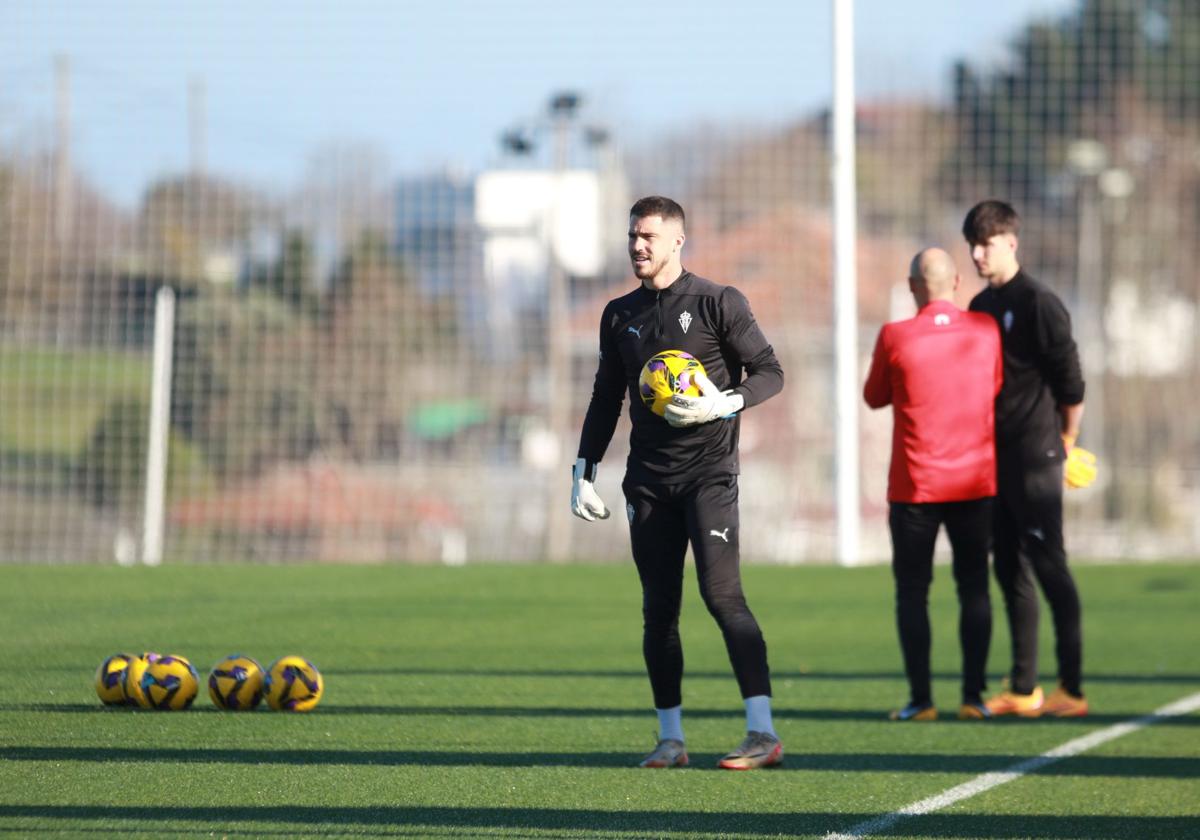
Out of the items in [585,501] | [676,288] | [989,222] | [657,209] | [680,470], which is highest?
[989,222]

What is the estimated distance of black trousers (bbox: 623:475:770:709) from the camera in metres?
6.04

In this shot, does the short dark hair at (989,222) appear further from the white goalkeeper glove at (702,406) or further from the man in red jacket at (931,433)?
the white goalkeeper glove at (702,406)

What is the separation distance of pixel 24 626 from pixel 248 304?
7.94 metres

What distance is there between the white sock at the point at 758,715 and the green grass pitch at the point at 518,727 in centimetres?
17

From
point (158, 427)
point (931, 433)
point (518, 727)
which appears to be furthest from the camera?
point (158, 427)

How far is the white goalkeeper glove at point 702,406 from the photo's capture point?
19.2 feet

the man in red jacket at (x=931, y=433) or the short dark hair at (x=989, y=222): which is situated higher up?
the short dark hair at (x=989, y=222)

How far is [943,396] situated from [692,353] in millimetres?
1911

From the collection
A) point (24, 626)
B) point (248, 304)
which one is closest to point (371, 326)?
point (248, 304)

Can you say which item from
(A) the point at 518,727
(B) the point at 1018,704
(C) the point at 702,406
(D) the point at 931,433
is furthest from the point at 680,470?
(B) the point at 1018,704

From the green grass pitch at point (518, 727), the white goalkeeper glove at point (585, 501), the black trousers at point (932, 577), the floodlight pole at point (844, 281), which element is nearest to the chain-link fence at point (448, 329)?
the floodlight pole at point (844, 281)

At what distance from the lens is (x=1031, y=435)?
782 cm

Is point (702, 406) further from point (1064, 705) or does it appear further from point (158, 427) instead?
point (158, 427)

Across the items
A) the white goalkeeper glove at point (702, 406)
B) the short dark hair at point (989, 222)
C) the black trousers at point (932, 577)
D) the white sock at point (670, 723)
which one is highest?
the short dark hair at point (989, 222)
